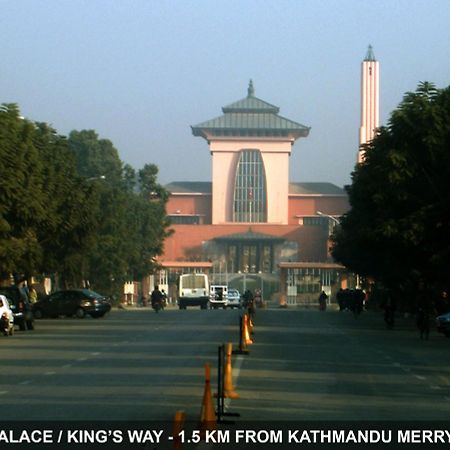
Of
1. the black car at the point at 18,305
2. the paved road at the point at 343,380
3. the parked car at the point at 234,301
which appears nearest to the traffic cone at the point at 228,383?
the paved road at the point at 343,380

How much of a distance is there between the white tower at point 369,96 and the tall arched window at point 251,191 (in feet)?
47.4

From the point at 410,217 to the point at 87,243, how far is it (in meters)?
19.3

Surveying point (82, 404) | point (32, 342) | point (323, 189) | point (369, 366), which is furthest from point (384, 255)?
point (323, 189)

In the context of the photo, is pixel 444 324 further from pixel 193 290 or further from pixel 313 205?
pixel 313 205

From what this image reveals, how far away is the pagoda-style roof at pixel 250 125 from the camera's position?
189 metres

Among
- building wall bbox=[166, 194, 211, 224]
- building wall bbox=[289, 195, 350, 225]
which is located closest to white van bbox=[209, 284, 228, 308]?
building wall bbox=[166, 194, 211, 224]

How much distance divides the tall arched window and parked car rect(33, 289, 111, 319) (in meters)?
118

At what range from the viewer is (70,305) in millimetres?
68500

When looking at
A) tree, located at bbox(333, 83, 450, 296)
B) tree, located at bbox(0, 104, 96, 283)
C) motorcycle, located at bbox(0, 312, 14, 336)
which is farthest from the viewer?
tree, located at bbox(333, 83, 450, 296)

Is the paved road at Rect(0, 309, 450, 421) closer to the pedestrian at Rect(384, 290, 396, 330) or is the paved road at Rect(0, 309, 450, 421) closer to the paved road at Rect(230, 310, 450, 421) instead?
the paved road at Rect(230, 310, 450, 421)

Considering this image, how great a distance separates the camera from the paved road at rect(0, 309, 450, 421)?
19.8m

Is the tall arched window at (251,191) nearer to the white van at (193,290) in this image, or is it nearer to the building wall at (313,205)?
the building wall at (313,205)

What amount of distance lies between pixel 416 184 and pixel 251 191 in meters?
130

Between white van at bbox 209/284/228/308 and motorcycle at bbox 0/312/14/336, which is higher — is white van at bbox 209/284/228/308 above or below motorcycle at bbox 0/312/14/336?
above
